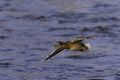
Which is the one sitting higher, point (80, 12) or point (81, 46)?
point (80, 12)

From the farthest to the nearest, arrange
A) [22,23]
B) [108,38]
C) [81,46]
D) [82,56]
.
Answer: [22,23], [108,38], [82,56], [81,46]

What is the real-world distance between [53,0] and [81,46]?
842cm

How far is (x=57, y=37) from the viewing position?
17.8 meters

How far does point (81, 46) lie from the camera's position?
13.2 metres

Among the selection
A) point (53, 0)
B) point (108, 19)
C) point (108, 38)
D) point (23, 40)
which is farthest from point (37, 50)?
point (53, 0)

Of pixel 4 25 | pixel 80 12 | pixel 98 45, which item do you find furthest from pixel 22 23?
pixel 98 45

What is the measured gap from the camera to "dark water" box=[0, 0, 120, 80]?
14.9m

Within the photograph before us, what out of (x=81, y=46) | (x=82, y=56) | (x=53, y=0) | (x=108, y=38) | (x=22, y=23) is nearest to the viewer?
(x=81, y=46)

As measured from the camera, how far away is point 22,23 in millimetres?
19141

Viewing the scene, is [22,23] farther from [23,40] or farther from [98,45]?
[98,45]

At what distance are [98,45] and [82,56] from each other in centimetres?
61

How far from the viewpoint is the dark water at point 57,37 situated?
1493cm

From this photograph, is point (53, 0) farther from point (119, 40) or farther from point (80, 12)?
point (119, 40)

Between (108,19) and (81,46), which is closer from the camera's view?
(81,46)
